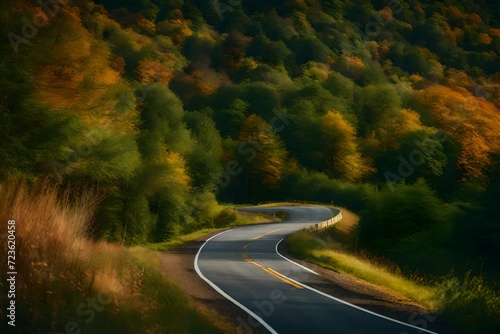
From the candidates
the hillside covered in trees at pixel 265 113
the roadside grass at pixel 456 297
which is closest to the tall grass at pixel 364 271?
the roadside grass at pixel 456 297

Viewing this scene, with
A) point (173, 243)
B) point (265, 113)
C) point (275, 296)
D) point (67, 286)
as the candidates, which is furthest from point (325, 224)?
point (265, 113)

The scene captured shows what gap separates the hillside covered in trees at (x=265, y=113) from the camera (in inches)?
917

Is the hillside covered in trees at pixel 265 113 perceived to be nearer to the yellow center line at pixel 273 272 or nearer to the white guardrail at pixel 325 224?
the white guardrail at pixel 325 224

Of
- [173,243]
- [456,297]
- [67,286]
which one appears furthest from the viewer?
[173,243]

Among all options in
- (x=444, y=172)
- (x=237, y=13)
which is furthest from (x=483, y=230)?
(x=237, y=13)

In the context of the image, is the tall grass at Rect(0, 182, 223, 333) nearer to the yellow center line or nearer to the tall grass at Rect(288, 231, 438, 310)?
the yellow center line

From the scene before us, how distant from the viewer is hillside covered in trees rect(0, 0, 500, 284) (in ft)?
76.4

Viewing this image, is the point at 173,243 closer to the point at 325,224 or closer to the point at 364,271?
the point at 364,271

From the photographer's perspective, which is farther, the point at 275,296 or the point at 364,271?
the point at 364,271

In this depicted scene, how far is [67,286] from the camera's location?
32.1ft

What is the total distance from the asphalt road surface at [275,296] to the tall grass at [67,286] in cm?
262

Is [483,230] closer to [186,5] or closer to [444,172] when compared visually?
[444,172]

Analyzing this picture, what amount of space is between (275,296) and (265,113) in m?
75.9

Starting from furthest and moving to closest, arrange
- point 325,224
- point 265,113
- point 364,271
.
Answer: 1. point 265,113
2. point 325,224
3. point 364,271
